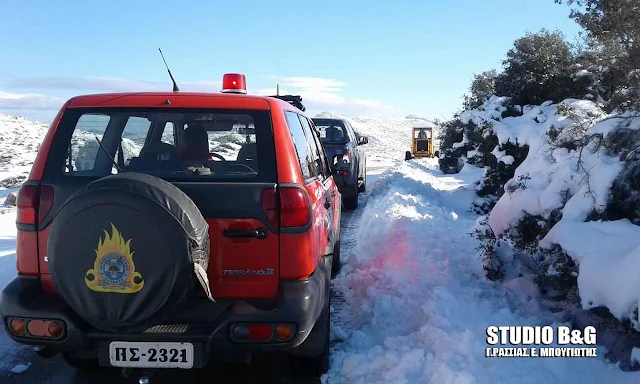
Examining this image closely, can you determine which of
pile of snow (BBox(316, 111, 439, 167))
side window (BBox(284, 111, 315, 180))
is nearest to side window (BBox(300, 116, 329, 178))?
side window (BBox(284, 111, 315, 180))

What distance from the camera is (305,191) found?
3016 millimetres

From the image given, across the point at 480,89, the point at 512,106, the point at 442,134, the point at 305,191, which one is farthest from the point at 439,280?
the point at 442,134

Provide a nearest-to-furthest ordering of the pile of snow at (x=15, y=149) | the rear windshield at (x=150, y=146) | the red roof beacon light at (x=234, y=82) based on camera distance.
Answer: the rear windshield at (x=150, y=146) < the red roof beacon light at (x=234, y=82) < the pile of snow at (x=15, y=149)

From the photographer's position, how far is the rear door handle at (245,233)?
112 inches

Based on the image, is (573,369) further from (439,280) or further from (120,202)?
(120,202)

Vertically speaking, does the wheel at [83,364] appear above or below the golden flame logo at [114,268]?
below

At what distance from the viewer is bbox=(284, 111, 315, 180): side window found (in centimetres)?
343

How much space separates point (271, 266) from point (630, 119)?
340 cm

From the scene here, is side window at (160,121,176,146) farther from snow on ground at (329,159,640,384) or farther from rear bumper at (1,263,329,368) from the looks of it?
snow on ground at (329,159,640,384)

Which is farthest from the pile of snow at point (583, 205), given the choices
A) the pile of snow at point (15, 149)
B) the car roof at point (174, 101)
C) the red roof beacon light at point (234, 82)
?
the pile of snow at point (15, 149)

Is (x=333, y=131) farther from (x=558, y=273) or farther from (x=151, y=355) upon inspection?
(x=151, y=355)

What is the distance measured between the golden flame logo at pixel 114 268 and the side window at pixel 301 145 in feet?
3.87

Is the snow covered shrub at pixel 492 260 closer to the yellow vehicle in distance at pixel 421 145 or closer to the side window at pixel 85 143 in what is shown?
the side window at pixel 85 143

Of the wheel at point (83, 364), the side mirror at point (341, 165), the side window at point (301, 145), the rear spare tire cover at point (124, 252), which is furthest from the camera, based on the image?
the side mirror at point (341, 165)
